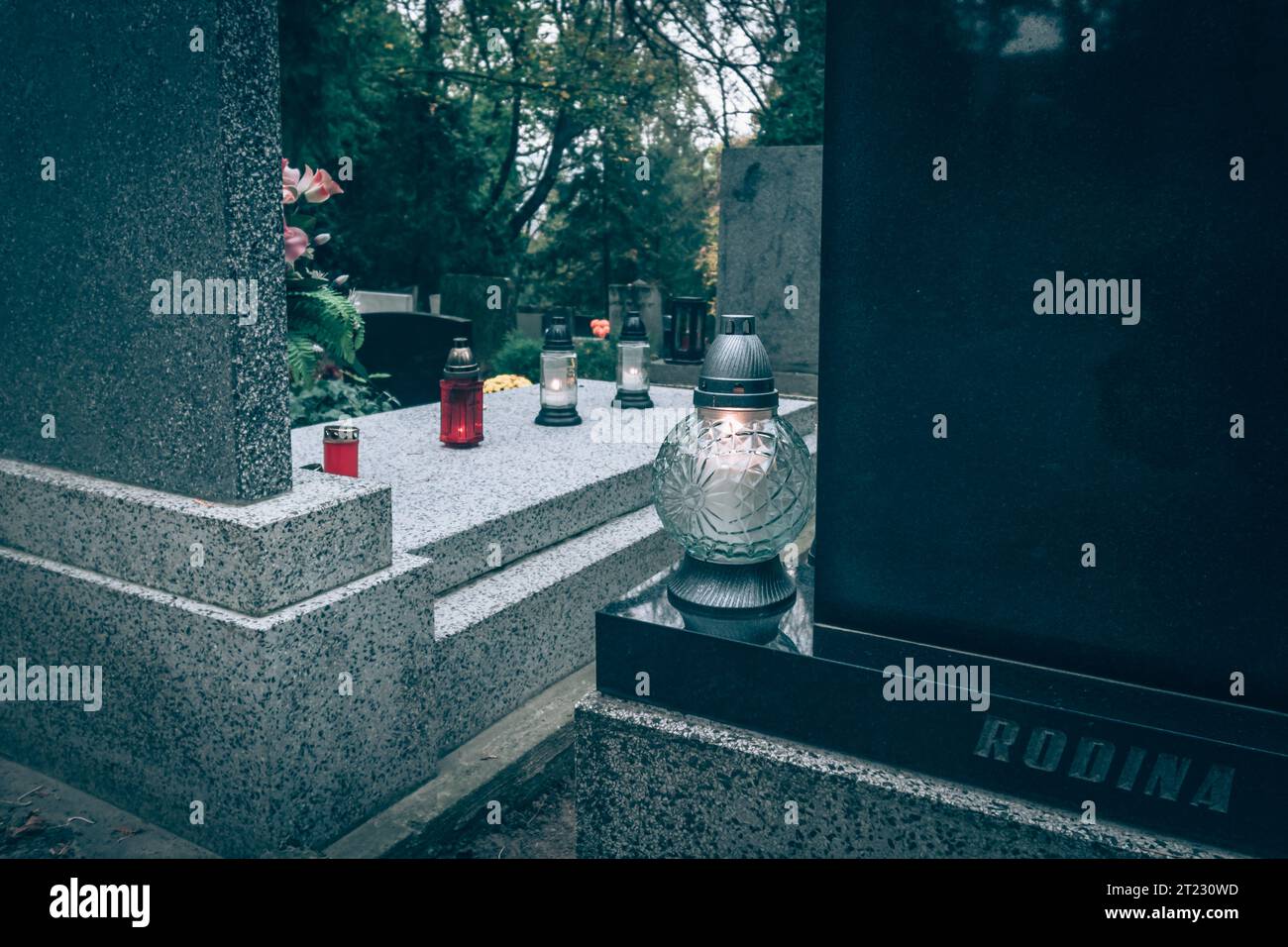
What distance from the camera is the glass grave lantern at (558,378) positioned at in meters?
6.22

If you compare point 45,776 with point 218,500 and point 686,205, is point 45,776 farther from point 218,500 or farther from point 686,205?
point 686,205

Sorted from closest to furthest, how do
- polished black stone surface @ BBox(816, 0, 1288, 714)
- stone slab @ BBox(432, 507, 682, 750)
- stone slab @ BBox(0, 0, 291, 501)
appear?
polished black stone surface @ BBox(816, 0, 1288, 714) < stone slab @ BBox(0, 0, 291, 501) < stone slab @ BBox(432, 507, 682, 750)

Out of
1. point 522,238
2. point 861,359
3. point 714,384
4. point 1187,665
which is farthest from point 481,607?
point 522,238

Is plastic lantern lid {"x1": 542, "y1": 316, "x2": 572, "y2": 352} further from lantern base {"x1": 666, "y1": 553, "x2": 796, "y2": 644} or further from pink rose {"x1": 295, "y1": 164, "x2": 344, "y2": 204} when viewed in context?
lantern base {"x1": 666, "y1": 553, "x2": 796, "y2": 644}

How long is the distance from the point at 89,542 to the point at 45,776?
0.85m

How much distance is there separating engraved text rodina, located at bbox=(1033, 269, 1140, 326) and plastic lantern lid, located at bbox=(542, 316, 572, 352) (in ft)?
14.8

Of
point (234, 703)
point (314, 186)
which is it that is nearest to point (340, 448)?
point (314, 186)

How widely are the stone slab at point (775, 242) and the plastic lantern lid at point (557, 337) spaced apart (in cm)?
282

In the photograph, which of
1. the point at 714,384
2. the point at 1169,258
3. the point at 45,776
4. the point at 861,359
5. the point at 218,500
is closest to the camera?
the point at 1169,258

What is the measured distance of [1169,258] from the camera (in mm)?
1792

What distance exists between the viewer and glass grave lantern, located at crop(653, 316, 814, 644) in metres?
2.37

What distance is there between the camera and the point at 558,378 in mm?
6242

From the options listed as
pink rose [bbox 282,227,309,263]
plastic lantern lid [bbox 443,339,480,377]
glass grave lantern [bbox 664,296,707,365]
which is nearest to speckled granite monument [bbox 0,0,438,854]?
pink rose [bbox 282,227,309,263]

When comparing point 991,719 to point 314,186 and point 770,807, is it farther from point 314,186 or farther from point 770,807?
point 314,186
